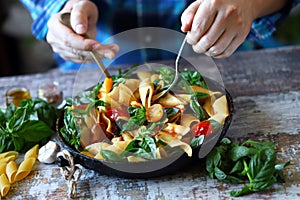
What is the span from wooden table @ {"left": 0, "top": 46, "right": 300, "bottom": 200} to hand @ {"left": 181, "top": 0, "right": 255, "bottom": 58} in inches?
10.1

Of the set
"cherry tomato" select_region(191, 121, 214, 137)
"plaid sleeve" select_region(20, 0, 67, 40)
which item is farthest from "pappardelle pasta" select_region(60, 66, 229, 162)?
"plaid sleeve" select_region(20, 0, 67, 40)

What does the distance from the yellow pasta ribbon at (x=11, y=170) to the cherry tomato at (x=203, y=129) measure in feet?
1.58

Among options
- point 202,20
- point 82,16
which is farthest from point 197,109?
point 82,16

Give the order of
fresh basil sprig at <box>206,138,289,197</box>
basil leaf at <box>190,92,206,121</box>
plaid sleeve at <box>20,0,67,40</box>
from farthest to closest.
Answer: plaid sleeve at <box>20,0,67,40</box>
basil leaf at <box>190,92,206,121</box>
fresh basil sprig at <box>206,138,289,197</box>

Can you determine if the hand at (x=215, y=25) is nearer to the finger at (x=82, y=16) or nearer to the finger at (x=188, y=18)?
the finger at (x=188, y=18)

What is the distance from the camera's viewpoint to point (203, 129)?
1.17m

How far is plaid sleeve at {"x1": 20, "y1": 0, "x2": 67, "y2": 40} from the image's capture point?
5.48 ft

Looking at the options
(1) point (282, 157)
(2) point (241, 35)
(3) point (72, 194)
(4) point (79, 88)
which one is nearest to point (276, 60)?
(2) point (241, 35)

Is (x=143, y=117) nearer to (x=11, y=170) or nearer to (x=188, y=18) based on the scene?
(x=188, y=18)

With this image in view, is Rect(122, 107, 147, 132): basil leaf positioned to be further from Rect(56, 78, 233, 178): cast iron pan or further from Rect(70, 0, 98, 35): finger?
Rect(70, 0, 98, 35): finger

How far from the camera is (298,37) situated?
2.51m

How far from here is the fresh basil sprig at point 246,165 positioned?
3.64ft

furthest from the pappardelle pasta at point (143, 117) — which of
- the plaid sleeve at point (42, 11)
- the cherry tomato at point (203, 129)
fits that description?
the plaid sleeve at point (42, 11)

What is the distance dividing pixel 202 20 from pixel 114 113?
33 cm
